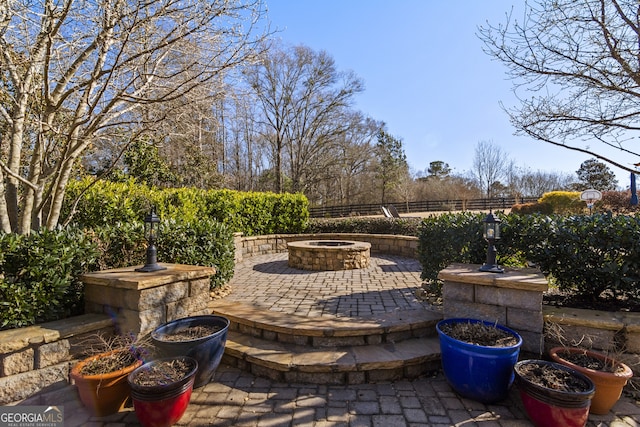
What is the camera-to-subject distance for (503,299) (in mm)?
2596

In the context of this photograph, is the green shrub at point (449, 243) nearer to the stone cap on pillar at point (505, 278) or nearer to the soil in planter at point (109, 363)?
the stone cap on pillar at point (505, 278)

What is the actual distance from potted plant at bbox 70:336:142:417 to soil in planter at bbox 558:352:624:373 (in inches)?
129

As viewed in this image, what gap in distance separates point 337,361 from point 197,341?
44.8 inches

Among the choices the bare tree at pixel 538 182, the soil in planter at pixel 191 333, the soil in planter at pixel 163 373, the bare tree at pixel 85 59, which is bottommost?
the soil in planter at pixel 163 373

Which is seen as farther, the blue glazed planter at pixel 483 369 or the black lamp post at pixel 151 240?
the black lamp post at pixel 151 240

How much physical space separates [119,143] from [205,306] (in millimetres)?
2586

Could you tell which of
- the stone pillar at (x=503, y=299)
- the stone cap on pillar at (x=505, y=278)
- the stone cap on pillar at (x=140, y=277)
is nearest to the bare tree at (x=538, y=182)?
the stone cap on pillar at (x=505, y=278)

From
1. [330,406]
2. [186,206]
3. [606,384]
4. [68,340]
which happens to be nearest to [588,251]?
[606,384]

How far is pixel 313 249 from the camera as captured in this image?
6.02m

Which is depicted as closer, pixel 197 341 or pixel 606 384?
pixel 606 384

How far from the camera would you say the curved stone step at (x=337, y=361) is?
8.08ft

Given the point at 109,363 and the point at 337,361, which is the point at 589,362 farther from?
the point at 109,363

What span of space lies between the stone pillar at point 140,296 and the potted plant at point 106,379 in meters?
0.32

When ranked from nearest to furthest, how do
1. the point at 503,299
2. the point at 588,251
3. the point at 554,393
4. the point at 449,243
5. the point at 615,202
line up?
the point at 554,393 → the point at 503,299 → the point at 588,251 → the point at 449,243 → the point at 615,202
